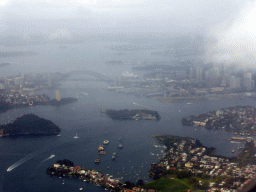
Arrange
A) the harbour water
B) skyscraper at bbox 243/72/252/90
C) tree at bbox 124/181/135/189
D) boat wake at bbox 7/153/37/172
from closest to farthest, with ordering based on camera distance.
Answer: tree at bbox 124/181/135/189 → the harbour water → boat wake at bbox 7/153/37/172 → skyscraper at bbox 243/72/252/90

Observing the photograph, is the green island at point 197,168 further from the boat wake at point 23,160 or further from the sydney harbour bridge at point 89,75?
the sydney harbour bridge at point 89,75

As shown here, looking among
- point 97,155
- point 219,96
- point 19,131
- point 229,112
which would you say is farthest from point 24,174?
point 219,96

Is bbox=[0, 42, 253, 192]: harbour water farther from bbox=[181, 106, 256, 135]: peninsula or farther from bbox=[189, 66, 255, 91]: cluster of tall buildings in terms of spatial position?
bbox=[189, 66, 255, 91]: cluster of tall buildings

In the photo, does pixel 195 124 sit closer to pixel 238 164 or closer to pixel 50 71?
pixel 238 164

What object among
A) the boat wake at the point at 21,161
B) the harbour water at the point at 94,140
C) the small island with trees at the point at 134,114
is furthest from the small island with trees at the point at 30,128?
the small island with trees at the point at 134,114

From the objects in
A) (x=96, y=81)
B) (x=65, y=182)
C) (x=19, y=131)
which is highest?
(x=96, y=81)

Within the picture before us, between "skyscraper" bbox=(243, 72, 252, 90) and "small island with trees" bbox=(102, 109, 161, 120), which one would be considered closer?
"small island with trees" bbox=(102, 109, 161, 120)

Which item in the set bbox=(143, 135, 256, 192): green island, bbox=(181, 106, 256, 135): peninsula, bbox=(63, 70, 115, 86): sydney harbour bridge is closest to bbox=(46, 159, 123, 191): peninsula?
bbox=(143, 135, 256, 192): green island
